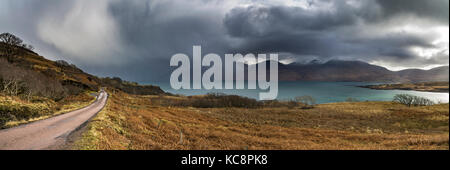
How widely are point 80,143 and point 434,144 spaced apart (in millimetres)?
19761

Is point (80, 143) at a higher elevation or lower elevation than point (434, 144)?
higher
